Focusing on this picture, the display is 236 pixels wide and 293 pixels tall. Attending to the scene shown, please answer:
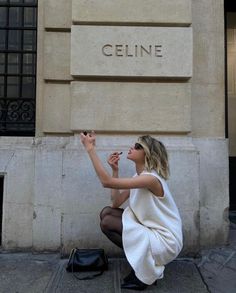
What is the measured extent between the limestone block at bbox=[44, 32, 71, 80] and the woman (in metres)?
1.56

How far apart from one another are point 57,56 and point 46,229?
215 centimetres

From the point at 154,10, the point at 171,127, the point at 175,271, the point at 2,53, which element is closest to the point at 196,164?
the point at 171,127

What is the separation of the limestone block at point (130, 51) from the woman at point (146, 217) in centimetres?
134

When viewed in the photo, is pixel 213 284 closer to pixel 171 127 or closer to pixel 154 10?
pixel 171 127

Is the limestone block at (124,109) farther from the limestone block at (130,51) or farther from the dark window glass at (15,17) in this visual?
the dark window glass at (15,17)

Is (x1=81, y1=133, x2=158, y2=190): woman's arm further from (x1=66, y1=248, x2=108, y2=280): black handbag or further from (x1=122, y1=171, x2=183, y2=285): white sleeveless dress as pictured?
(x1=66, y1=248, x2=108, y2=280): black handbag

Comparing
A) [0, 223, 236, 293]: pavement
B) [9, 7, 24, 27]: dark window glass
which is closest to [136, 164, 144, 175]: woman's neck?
[0, 223, 236, 293]: pavement

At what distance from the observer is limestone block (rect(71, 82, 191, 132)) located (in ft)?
15.3

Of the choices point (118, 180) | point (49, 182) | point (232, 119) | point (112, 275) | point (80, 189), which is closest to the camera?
point (118, 180)

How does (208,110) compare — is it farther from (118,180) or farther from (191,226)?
(118,180)

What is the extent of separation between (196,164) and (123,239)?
1495 millimetres

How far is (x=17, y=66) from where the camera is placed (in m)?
5.12

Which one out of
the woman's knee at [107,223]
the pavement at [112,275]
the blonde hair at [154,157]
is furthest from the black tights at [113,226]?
the blonde hair at [154,157]

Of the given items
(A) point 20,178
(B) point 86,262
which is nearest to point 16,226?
(A) point 20,178
